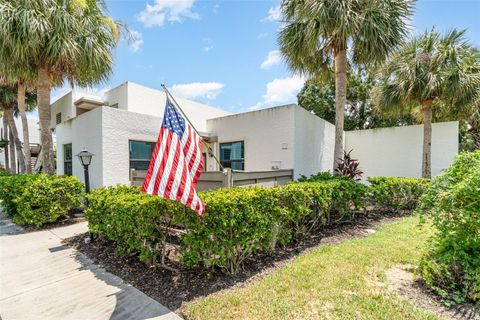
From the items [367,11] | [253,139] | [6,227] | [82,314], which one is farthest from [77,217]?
[367,11]

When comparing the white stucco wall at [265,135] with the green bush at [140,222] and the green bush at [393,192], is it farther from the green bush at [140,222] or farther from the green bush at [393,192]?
the green bush at [140,222]

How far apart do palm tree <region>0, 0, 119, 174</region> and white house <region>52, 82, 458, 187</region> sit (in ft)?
4.19

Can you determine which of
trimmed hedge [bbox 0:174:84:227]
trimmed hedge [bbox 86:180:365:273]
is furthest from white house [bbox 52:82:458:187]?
trimmed hedge [bbox 86:180:365:273]

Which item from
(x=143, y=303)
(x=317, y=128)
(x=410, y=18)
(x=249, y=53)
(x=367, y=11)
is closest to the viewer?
(x=143, y=303)

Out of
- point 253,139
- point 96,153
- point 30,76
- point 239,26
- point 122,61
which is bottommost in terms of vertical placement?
point 96,153

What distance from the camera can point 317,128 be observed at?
10.2 meters

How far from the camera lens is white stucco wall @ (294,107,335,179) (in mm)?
8594

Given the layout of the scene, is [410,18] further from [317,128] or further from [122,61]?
[122,61]

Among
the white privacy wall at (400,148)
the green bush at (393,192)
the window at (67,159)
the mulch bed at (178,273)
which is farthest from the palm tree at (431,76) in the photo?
the window at (67,159)

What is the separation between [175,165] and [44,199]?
18.4 ft

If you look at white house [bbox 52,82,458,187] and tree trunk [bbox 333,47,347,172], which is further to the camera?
white house [bbox 52,82,458,187]

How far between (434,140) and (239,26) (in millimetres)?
9883

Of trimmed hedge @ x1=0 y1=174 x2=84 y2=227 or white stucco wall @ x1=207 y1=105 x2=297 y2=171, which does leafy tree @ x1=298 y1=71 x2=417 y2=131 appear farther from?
trimmed hedge @ x1=0 y1=174 x2=84 y2=227

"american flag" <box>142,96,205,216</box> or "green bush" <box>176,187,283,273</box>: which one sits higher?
"american flag" <box>142,96,205,216</box>
